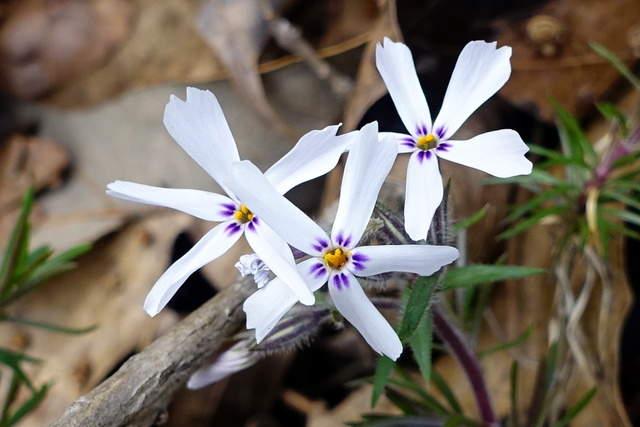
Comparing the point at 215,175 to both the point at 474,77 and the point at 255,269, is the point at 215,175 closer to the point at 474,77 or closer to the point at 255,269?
the point at 255,269

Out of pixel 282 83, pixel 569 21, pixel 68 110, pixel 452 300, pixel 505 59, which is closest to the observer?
pixel 505 59

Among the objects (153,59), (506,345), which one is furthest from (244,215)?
(153,59)

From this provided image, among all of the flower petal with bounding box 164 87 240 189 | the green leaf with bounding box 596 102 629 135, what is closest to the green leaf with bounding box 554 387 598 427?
the green leaf with bounding box 596 102 629 135

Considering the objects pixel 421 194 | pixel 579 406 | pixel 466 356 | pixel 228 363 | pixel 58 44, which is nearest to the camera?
pixel 421 194

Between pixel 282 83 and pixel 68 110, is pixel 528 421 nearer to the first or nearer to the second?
pixel 282 83

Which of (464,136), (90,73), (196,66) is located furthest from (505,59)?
(90,73)
